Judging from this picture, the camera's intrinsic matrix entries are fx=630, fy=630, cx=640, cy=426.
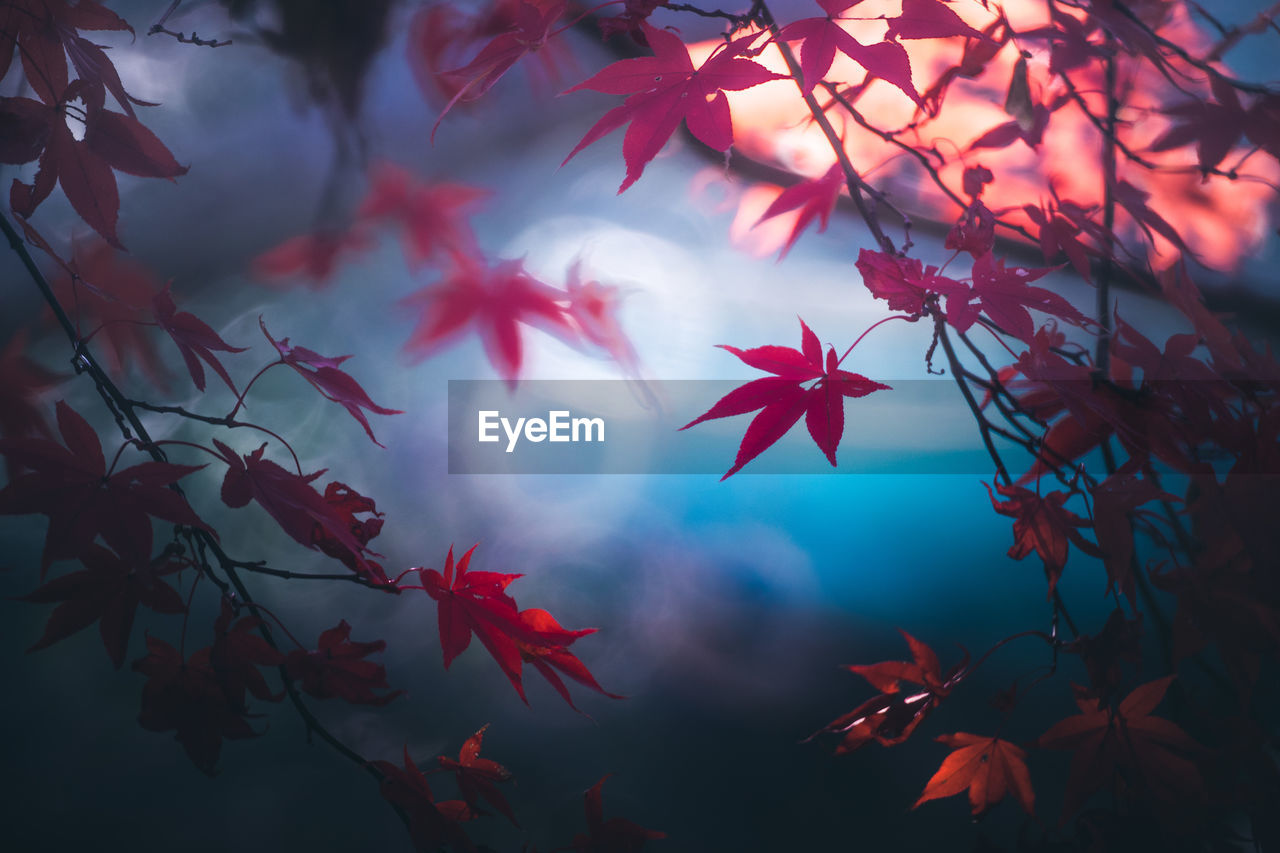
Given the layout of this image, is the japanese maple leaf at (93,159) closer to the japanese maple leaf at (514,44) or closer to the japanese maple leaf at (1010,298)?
the japanese maple leaf at (514,44)

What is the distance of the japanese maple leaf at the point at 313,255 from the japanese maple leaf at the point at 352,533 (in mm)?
317

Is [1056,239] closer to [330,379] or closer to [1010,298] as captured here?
[1010,298]

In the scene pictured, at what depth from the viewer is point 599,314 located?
715 millimetres

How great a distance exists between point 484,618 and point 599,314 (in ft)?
1.21

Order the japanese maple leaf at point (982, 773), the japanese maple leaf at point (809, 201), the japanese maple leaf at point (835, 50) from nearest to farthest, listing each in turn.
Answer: the japanese maple leaf at point (835, 50) < the japanese maple leaf at point (982, 773) < the japanese maple leaf at point (809, 201)

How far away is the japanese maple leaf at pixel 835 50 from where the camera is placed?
38cm

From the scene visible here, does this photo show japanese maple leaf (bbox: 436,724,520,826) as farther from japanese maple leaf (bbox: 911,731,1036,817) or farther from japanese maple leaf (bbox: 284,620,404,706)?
japanese maple leaf (bbox: 911,731,1036,817)

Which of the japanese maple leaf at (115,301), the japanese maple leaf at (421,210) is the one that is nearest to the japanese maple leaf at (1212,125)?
the japanese maple leaf at (421,210)

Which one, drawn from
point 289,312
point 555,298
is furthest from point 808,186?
point 289,312

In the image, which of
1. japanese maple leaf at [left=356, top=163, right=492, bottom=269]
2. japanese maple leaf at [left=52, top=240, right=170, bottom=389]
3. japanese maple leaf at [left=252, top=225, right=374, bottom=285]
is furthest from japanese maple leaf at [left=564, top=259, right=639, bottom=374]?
japanese maple leaf at [left=52, top=240, right=170, bottom=389]

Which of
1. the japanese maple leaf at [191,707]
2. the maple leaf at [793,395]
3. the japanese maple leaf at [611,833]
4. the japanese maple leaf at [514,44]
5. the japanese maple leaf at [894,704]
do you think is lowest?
the japanese maple leaf at [611,833]

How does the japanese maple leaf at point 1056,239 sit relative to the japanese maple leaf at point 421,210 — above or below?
below

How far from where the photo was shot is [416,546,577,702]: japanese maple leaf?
471 mm

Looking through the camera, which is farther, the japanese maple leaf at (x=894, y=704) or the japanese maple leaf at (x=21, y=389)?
the japanese maple leaf at (x=21, y=389)
